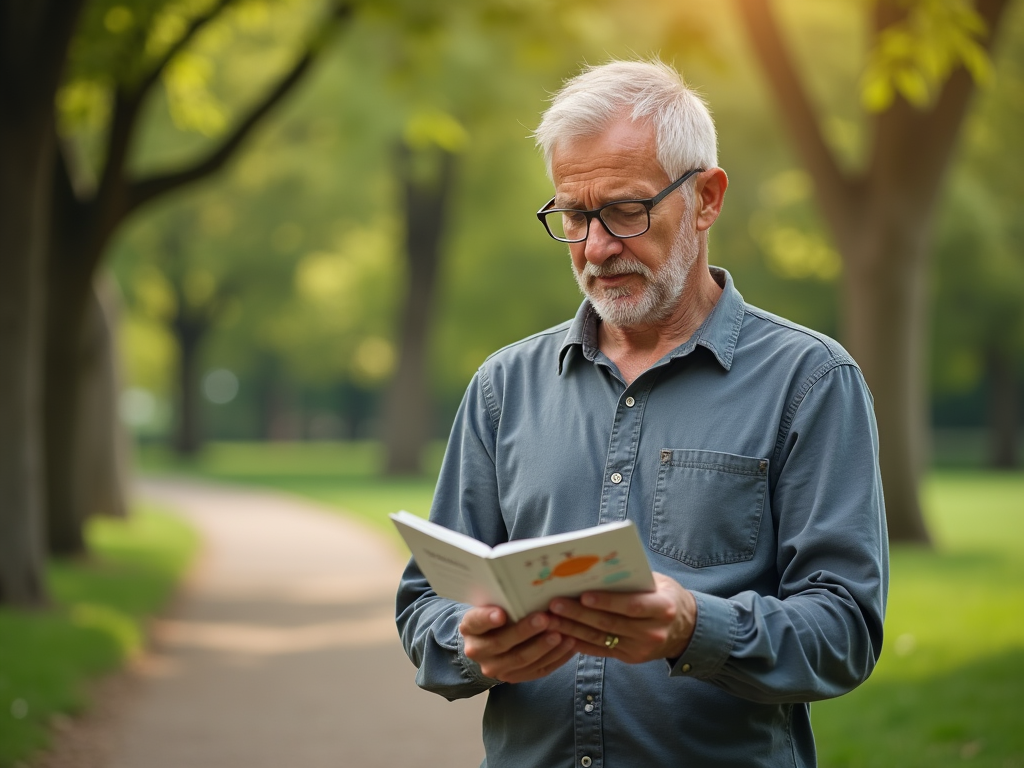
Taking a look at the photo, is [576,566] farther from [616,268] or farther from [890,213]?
[890,213]

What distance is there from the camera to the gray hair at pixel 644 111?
2662 millimetres

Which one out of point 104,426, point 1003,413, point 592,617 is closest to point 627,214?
point 592,617

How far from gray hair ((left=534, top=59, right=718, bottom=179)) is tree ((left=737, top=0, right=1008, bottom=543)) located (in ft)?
34.4

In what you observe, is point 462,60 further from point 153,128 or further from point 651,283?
point 651,283

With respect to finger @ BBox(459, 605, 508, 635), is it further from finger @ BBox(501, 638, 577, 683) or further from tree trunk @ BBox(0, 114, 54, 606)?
tree trunk @ BBox(0, 114, 54, 606)

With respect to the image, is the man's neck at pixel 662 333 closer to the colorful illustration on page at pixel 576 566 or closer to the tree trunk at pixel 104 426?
the colorful illustration on page at pixel 576 566

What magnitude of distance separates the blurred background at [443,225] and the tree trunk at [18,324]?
0.02m

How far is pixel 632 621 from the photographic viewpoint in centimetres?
225

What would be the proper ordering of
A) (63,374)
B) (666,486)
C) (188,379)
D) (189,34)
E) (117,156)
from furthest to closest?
1. (188,379)
2. (63,374)
3. (117,156)
4. (189,34)
5. (666,486)

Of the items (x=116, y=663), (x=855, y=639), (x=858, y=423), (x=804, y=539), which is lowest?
(x=116, y=663)

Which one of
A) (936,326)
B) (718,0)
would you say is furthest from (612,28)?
(936,326)

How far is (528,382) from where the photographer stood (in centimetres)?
291

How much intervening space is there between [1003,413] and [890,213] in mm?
24328

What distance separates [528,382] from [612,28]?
20824 mm
